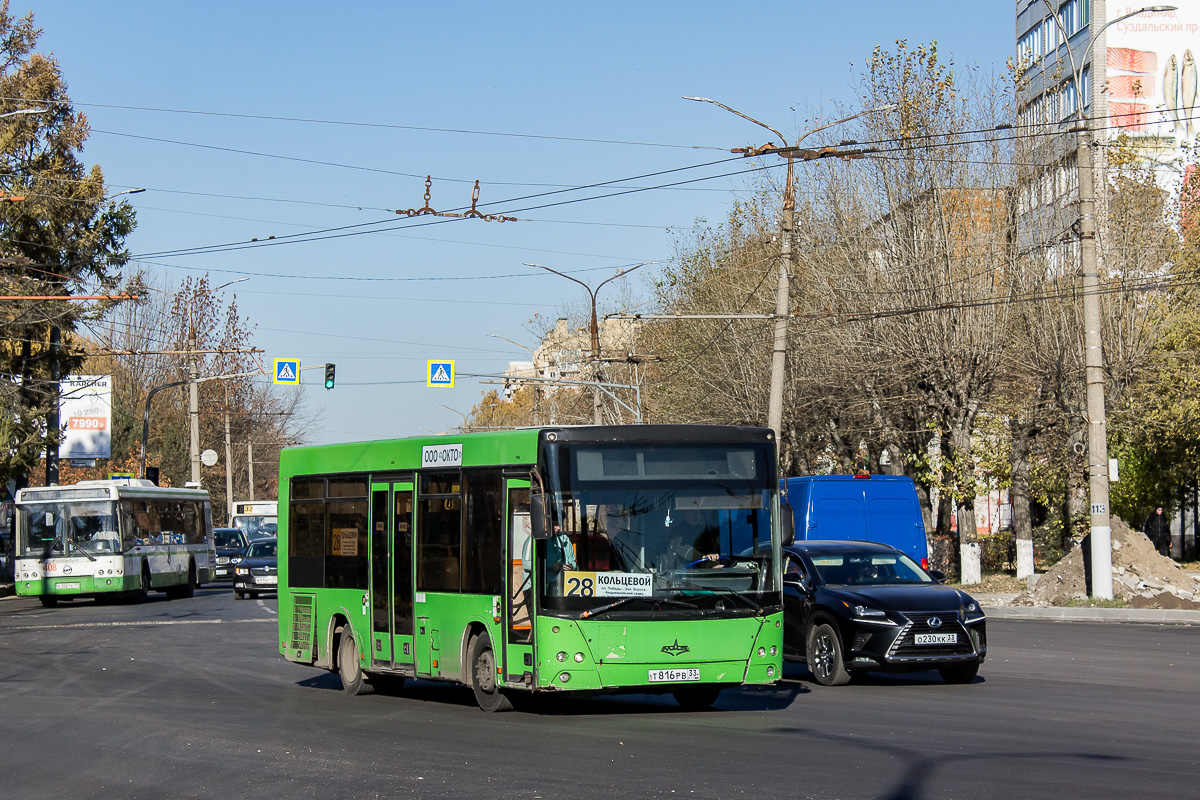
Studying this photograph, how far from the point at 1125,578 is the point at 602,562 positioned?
19.2 m

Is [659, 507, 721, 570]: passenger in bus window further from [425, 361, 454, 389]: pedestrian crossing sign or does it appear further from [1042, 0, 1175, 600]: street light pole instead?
[425, 361, 454, 389]: pedestrian crossing sign

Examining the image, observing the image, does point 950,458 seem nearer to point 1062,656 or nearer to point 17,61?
point 1062,656

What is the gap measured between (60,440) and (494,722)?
103ft

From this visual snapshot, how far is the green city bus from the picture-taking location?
40.2 feet

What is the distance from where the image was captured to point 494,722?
12742 millimetres

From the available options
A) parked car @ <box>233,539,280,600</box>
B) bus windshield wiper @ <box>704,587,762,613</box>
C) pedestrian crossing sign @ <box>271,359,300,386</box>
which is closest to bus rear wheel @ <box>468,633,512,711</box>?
bus windshield wiper @ <box>704,587,762,613</box>

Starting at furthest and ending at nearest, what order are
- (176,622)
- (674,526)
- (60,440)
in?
(60,440)
(176,622)
(674,526)

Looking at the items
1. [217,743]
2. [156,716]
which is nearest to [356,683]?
[156,716]

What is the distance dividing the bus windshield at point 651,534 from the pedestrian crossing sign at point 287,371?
32.8 m

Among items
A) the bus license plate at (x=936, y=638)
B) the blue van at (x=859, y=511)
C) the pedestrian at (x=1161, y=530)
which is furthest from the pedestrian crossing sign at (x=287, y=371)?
the bus license plate at (x=936, y=638)

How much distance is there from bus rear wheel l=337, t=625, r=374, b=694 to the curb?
15234mm

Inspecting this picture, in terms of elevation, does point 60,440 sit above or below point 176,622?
above

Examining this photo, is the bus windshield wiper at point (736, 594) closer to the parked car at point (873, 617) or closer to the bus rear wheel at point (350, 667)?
the parked car at point (873, 617)

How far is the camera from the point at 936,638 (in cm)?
1502
